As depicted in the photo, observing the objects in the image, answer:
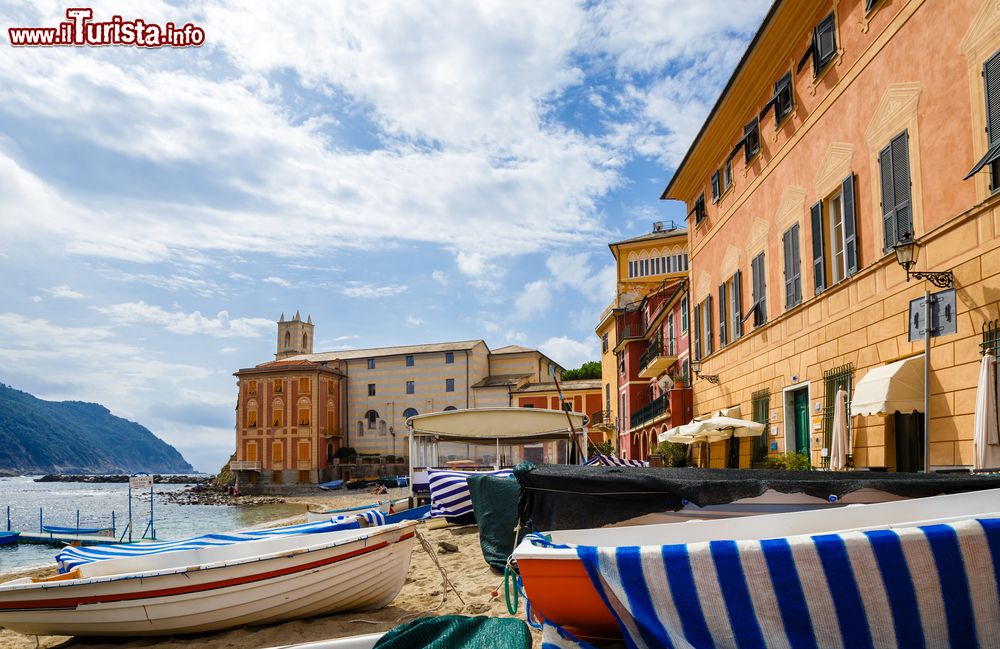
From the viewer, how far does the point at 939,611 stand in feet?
10.5

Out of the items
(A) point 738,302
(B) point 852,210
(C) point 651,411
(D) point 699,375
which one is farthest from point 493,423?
(C) point 651,411

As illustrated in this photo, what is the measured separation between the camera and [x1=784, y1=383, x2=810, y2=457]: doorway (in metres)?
14.3

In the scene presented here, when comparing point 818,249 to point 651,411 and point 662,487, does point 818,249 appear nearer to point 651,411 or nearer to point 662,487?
point 662,487

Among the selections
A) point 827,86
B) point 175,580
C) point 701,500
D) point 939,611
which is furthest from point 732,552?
point 827,86

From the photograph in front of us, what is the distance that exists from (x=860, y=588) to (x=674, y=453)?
20.9 m

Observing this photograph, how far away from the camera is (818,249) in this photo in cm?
1353

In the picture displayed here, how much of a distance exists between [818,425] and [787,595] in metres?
11.0

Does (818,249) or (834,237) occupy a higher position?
(834,237)

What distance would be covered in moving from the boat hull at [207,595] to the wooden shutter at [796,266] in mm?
10156

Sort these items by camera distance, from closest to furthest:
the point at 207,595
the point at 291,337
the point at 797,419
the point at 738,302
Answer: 1. the point at 207,595
2. the point at 797,419
3. the point at 738,302
4. the point at 291,337

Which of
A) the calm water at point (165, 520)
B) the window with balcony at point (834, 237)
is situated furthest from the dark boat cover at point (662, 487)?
the calm water at point (165, 520)

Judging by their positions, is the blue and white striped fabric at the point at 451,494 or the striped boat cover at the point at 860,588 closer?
the striped boat cover at the point at 860,588

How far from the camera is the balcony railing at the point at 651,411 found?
27.4 metres

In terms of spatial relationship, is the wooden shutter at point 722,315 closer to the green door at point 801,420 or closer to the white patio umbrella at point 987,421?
the green door at point 801,420
